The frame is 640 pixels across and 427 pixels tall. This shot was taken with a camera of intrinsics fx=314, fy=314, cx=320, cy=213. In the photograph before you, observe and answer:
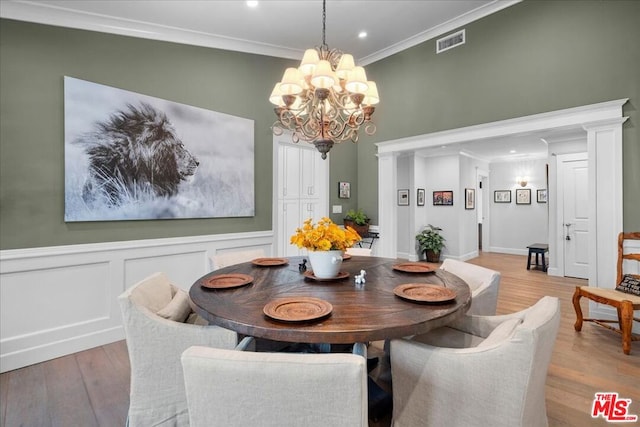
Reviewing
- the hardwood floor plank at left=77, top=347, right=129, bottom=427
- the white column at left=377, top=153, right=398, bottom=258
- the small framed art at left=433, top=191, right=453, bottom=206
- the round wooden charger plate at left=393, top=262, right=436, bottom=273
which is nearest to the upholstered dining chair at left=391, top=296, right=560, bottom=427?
the round wooden charger plate at left=393, top=262, right=436, bottom=273

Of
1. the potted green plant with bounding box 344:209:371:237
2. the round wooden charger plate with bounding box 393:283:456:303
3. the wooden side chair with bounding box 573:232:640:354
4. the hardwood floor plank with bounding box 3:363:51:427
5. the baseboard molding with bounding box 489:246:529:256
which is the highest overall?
the potted green plant with bounding box 344:209:371:237

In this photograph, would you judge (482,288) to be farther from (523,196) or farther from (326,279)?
(523,196)

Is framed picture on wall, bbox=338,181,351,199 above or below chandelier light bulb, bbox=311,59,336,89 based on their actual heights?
below

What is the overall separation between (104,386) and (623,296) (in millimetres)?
4396

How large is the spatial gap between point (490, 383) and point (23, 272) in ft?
11.5

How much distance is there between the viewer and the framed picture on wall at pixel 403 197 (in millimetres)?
7512

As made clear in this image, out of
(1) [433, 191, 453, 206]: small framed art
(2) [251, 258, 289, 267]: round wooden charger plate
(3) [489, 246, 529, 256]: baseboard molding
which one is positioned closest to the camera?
(2) [251, 258, 289, 267]: round wooden charger plate

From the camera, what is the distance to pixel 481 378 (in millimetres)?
1222

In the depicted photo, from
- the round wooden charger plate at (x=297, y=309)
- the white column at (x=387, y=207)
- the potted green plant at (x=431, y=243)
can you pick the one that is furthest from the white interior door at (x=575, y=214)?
the round wooden charger plate at (x=297, y=309)

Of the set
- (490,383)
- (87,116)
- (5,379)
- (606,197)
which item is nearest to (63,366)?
(5,379)

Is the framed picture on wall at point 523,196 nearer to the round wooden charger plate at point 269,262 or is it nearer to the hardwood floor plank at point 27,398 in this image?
the round wooden charger plate at point 269,262

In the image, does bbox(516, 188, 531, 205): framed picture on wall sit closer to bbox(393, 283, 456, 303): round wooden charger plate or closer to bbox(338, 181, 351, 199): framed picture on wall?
bbox(338, 181, 351, 199): framed picture on wall

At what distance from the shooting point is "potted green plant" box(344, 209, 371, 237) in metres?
4.89

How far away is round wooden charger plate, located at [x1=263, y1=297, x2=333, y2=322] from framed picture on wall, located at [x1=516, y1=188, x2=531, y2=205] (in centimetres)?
848
